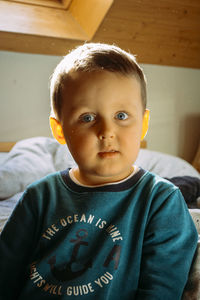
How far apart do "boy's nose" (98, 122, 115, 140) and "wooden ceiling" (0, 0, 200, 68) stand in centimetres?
158

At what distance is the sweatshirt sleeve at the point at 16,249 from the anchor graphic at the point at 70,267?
103 mm

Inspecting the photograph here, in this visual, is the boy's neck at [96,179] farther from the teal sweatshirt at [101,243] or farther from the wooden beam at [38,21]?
the wooden beam at [38,21]

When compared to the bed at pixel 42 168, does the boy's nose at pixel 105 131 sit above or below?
above

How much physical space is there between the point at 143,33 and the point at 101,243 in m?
2.08

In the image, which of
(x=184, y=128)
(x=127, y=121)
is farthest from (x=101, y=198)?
(x=184, y=128)

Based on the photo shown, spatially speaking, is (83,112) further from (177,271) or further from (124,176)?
(177,271)

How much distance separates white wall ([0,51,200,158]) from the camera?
8.02ft

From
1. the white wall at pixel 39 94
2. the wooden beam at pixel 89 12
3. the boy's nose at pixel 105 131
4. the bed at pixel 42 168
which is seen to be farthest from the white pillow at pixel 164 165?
the boy's nose at pixel 105 131

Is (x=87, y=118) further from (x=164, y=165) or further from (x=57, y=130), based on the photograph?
(x=164, y=165)

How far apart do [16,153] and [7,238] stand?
1.19 metres

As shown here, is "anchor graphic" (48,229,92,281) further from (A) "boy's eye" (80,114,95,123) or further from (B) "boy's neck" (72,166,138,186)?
(A) "boy's eye" (80,114,95,123)

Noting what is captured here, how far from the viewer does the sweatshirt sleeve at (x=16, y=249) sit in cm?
70

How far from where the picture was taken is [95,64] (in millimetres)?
659

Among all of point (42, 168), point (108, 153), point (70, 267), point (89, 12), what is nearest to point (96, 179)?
point (108, 153)
